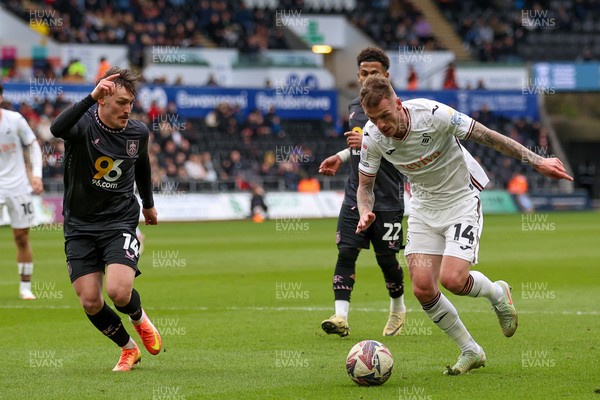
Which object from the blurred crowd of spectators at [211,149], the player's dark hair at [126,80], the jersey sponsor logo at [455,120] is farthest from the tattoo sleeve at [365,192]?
the blurred crowd of spectators at [211,149]

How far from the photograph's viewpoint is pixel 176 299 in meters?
13.9

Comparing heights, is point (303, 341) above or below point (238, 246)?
above

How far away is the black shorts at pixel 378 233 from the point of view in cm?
1056

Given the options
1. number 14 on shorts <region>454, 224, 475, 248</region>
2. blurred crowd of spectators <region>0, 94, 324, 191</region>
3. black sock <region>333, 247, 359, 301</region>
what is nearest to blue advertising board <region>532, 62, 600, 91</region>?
blurred crowd of spectators <region>0, 94, 324, 191</region>

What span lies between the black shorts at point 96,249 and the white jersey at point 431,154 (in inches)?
74.7

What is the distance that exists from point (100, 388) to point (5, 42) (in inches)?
1343

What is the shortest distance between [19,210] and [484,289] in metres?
7.02

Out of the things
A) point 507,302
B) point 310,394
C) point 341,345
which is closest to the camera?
point 310,394

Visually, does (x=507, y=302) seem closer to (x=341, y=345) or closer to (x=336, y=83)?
(x=341, y=345)

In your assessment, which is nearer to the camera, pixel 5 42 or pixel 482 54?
pixel 5 42

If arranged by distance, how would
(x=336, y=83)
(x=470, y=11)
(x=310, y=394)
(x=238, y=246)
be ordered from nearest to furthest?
(x=310, y=394)
(x=238, y=246)
(x=336, y=83)
(x=470, y=11)

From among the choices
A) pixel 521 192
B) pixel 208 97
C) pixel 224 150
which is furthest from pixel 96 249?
pixel 521 192

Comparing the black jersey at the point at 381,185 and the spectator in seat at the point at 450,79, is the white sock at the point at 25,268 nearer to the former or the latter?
the black jersey at the point at 381,185

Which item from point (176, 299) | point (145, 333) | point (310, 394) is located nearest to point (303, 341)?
point (145, 333)
